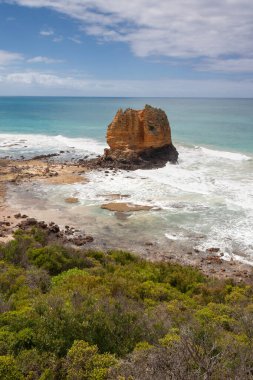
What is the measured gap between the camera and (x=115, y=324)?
34.3ft

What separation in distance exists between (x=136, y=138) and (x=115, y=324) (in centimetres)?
3461

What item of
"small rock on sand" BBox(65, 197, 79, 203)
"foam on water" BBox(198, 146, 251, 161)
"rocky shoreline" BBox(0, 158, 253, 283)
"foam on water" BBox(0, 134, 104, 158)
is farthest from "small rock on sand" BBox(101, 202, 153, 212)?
"foam on water" BBox(0, 134, 104, 158)

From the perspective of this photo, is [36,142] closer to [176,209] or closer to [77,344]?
[176,209]

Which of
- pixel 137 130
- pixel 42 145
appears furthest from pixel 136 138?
pixel 42 145

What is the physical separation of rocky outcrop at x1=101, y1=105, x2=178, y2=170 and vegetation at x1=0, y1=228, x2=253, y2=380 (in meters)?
25.3

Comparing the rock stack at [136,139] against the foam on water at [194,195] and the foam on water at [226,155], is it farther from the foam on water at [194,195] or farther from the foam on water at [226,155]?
the foam on water at [226,155]

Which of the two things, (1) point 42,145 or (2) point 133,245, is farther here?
(1) point 42,145

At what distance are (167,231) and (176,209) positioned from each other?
13.8 feet

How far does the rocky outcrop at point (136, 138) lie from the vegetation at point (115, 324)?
25.3 metres

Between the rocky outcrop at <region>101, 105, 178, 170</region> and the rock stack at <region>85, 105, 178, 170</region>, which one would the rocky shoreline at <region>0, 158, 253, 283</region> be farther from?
the rocky outcrop at <region>101, 105, 178, 170</region>

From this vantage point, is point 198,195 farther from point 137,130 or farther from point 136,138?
point 137,130

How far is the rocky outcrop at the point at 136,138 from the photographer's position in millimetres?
43000

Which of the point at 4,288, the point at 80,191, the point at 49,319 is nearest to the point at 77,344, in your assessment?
the point at 49,319

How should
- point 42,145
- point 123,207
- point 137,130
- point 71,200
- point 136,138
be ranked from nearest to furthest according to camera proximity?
point 123,207 < point 71,200 < point 137,130 < point 136,138 < point 42,145
